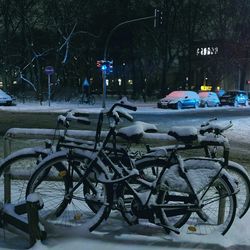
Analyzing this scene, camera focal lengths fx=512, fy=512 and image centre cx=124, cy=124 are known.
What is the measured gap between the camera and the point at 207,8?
50938 millimetres

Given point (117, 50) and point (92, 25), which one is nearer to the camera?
point (92, 25)

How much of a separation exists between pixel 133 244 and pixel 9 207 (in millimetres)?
1251

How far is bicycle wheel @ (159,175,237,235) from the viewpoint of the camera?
16.2 feet

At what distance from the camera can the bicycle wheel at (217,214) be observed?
16.2 ft

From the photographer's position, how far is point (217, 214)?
221 inches

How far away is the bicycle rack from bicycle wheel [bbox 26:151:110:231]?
0.72ft

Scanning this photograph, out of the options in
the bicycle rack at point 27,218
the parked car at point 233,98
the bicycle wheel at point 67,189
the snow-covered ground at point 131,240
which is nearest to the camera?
the bicycle rack at point 27,218

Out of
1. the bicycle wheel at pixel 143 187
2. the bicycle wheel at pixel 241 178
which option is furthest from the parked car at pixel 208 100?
the bicycle wheel at pixel 143 187

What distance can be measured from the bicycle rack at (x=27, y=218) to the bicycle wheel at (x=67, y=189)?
0.22 meters

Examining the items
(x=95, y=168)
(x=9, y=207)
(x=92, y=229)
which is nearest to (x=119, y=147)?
(x=95, y=168)

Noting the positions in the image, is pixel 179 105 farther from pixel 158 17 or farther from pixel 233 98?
pixel 233 98

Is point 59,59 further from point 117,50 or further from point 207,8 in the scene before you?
point 207,8

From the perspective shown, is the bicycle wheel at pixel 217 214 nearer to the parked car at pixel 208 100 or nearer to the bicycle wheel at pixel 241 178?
the bicycle wheel at pixel 241 178

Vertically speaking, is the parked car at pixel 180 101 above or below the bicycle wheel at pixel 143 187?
below
